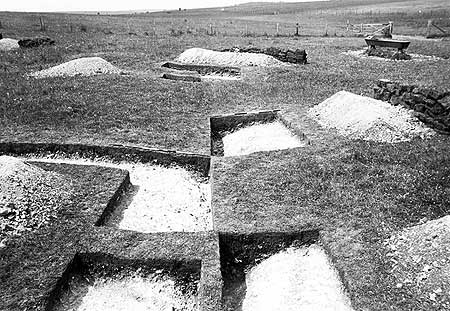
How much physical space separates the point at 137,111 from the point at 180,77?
718 cm

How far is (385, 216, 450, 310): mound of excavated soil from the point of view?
19.5 ft

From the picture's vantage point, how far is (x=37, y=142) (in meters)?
12.3

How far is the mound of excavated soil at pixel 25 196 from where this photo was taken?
7.74 meters

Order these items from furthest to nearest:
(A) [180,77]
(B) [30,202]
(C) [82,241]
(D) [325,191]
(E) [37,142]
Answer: (A) [180,77] < (E) [37,142] < (D) [325,191] < (B) [30,202] < (C) [82,241]

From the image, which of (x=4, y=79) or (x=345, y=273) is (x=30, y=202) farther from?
(x=4, y=79)

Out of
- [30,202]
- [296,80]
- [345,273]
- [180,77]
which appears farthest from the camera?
[180,77]

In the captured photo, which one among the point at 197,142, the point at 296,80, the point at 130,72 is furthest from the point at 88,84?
the point at 296,80

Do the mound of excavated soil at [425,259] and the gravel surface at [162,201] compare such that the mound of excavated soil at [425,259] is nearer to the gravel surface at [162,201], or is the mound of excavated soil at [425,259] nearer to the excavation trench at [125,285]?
the excavation trench at [125,285]

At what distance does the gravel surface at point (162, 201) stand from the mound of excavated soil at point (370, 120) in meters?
5.45

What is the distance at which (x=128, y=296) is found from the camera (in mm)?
6852

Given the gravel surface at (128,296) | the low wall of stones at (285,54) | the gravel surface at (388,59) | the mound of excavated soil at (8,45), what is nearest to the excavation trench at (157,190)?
the gravel surface at (128,296)

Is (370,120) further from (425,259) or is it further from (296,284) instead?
(296,284)

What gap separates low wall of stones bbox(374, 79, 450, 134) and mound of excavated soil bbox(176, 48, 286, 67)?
40.5ft

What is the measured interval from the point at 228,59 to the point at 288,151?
16.1 meters
